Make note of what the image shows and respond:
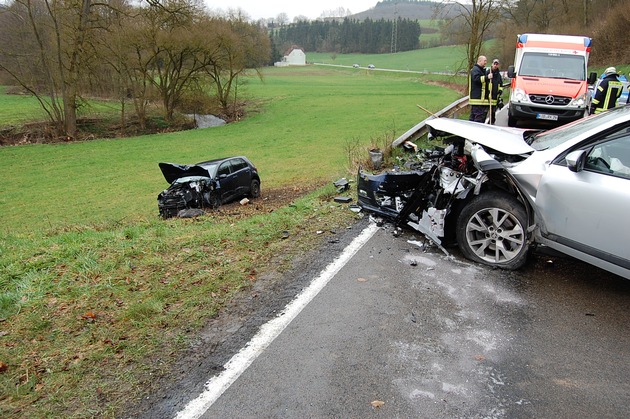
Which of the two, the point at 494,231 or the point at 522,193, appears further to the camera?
the point at 494,231

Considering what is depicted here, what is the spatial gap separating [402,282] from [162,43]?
107 feet

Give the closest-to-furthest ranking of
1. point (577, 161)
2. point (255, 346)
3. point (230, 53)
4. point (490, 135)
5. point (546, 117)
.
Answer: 1. point (255, 346)
2. point (577, 161)
3. point (490, 135)
4. point (546, 117)
5. point (230, 53)

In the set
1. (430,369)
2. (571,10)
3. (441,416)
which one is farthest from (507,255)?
(571,10)

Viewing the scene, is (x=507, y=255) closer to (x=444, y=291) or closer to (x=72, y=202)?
(x=444, y=291)

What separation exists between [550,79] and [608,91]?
Answer: 7.78ft

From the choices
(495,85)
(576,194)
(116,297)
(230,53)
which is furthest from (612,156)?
(230,53)

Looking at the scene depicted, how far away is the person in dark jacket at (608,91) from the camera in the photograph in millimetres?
10773

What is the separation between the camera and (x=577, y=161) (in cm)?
393

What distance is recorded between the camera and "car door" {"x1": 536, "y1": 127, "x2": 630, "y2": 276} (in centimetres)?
367

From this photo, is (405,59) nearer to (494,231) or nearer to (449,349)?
(494,231)

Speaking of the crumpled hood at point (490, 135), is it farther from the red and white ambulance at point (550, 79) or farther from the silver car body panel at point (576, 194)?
the red and white ambulance at point (550, 79)

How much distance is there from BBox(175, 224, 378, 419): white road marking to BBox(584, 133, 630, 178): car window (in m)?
2.47

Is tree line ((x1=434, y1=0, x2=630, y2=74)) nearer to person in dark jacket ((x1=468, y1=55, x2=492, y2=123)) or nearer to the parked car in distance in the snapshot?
person in dark jacket ((x1=468, y1=55, x2=492, y2=123))

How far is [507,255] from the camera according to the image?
459cm
